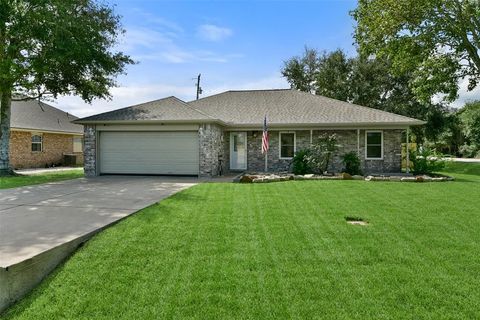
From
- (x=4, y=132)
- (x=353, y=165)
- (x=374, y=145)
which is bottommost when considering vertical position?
(x=353, y=165)

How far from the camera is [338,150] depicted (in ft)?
53.4

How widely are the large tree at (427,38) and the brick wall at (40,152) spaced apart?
67.8 feet

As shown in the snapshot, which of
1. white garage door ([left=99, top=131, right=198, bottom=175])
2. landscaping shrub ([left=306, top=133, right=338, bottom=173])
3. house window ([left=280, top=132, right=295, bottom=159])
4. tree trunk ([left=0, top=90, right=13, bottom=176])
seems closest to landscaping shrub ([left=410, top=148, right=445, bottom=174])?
landscaping shrub ([left=306, top=133, right=338, bottom=173])

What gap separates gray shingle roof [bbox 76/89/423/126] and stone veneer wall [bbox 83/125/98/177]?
577 millimetres

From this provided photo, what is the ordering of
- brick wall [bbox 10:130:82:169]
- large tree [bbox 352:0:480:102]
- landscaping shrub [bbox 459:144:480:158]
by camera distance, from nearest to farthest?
large tree [bbox 352:0:480:102] < brick wall [bbox 10:130:82:169] < landscaping shrub [bbox 459:144:480:158]

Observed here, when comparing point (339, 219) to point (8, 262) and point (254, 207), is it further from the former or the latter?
point (8, 262)

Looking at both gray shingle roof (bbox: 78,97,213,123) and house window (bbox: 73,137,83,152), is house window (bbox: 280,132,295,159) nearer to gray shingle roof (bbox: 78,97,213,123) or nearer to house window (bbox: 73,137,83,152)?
gray shingle roof (bbox: 78,97,213,123)

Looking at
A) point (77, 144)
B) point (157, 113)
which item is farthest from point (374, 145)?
point (77, 144)

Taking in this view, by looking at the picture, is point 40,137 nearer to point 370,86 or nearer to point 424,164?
point 424,164

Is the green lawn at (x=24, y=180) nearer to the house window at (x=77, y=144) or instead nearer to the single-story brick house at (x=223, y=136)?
the single-story brick house at (x=223, y=136)

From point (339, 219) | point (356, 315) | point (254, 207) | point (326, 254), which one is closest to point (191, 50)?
point (254, 207)

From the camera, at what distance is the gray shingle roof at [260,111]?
15.1 m

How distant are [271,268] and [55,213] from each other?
4.71 m

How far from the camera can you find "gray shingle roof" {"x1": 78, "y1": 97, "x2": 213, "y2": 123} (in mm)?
14438
